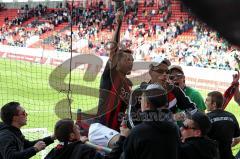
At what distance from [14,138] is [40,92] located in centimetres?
1212

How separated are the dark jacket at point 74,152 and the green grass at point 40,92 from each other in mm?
3172

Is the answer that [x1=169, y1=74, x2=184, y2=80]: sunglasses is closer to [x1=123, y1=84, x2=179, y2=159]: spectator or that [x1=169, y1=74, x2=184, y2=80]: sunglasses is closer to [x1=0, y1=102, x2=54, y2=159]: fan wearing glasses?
[x1=0, y1=102, x2=54, y2=159]: fan wearing glasses

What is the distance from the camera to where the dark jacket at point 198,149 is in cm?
268

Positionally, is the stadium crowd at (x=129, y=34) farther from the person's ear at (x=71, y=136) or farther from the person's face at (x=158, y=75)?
the person's ear at (x=71, y=136)

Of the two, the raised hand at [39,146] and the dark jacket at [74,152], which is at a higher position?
the dark jacket at [74,152]

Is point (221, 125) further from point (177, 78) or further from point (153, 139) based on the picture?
point (153, 139)

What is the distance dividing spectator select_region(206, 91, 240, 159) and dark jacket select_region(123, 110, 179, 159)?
1.08 meters

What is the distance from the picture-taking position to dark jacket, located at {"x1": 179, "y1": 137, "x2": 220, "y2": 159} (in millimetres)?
2684

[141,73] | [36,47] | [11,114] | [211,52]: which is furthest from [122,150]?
[36,47]

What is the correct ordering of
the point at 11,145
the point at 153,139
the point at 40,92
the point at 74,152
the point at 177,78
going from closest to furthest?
the point at 153,139 < the point at 74,152 < the point at 11,145 < the point at 177,78 < the point at 40,92

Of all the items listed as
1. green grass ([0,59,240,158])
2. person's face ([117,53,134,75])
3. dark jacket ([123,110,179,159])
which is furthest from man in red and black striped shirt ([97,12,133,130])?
green grass ([0,59,240,158])

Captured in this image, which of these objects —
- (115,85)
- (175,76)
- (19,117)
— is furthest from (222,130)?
(19,117)

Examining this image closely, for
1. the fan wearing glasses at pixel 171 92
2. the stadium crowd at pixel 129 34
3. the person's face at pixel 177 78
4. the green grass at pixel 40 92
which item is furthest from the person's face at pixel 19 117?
the stadium crowd at pixel 129 34

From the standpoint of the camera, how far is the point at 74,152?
2.63 m
